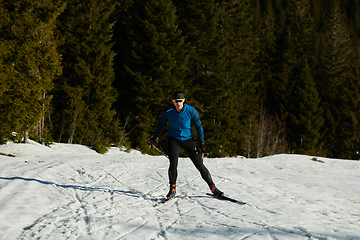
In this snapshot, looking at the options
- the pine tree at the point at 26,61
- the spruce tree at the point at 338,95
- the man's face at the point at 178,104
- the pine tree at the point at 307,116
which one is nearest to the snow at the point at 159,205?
the man's face at the point at 178,104

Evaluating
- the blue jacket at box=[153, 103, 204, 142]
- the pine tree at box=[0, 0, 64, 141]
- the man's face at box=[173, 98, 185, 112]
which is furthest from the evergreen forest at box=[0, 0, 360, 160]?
the man's face at box=[173, 98, 185, 112]

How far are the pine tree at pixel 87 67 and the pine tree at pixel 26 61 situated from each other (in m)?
5.24

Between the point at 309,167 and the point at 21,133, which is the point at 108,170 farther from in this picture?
the point at 309,167

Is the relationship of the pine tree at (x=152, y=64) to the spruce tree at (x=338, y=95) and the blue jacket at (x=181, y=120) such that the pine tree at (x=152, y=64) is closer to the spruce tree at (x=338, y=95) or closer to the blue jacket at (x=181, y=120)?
the blue jacket at (x=181, y=120)

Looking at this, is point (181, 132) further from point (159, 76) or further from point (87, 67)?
point (159, 76)

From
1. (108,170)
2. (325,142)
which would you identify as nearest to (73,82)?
(108,170)

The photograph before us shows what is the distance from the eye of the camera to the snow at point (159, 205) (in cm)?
367

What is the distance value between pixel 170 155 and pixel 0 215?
2695 mm

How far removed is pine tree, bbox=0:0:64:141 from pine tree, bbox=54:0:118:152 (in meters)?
5.24

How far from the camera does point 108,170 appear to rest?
8.14m

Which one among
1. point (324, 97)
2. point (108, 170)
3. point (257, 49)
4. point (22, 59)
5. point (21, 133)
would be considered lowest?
point (108, 170)

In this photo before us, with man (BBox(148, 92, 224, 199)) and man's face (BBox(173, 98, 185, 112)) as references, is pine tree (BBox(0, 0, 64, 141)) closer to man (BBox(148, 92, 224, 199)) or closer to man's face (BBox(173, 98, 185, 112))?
man (BBox(148, 92, 224, 199))

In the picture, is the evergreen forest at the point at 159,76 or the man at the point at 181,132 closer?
the man at the point at 181,132

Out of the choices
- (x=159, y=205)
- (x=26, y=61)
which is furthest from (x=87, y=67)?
(x=159, y=205)
